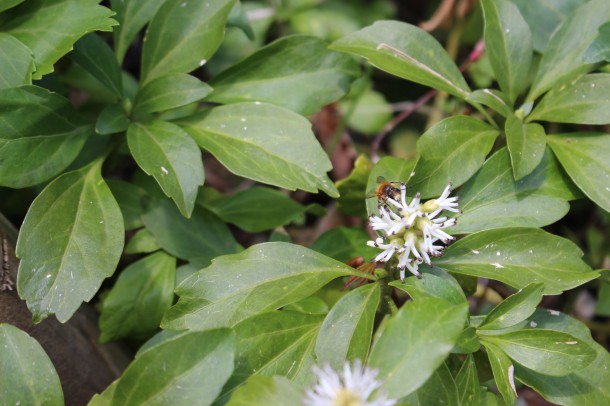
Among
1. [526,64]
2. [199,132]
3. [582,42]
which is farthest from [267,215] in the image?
[582,42]

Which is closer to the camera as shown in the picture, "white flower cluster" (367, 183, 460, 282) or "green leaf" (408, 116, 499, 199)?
"white flower cluster" (367, 183, 460, 282)

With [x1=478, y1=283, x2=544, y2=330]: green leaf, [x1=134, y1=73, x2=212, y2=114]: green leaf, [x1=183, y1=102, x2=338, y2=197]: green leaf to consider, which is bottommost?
[x1=478, y1=283, x2=544, y2=330]: green leaf

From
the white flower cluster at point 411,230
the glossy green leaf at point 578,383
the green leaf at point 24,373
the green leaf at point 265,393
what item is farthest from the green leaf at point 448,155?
the green leaf at point 24,373

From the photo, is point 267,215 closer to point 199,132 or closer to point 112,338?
point 199,132

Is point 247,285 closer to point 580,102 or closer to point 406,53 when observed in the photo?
point 406,53

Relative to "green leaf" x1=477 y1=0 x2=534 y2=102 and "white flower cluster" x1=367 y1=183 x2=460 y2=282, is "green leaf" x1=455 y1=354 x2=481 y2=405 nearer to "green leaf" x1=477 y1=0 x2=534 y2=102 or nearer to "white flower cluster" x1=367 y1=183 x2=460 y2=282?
"white flower cluster" x1=367 y1=183 x2=460 y2=282

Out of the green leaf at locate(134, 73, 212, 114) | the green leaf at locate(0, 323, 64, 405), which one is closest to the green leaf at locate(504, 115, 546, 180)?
the green leaf at locate(134, 73, 212, 114)

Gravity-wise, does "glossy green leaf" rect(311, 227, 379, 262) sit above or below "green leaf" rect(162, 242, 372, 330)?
below
